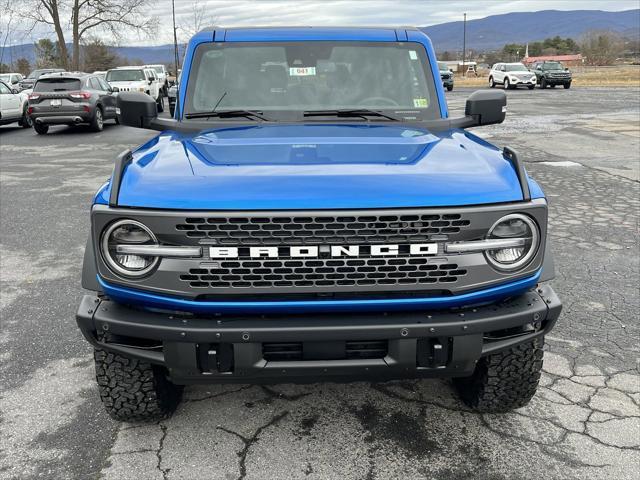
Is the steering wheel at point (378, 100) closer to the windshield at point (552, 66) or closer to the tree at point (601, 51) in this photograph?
the windshield at point (552, 66)

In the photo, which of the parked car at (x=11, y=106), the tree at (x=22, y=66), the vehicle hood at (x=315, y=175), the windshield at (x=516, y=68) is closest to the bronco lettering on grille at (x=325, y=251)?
the vehicle hood at (x=315, y=175)

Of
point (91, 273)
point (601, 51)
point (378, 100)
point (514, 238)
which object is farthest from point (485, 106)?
point (601, 51)

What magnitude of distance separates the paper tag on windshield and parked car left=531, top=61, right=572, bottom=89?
3619 cm

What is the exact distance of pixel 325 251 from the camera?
241cm

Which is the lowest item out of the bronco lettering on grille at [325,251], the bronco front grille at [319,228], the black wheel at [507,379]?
the black wheel at [507,379]

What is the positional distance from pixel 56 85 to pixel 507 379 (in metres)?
16.5

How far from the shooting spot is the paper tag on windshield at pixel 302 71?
3945 millimetres

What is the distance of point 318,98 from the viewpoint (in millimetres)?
3883

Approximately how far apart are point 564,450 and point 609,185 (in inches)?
274

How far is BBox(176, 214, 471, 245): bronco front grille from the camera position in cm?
237

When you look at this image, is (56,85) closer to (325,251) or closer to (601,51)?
(325,251)

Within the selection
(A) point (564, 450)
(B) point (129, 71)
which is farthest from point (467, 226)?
(B) point (129, 71)

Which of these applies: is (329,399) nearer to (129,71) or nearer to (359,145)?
(359,145)

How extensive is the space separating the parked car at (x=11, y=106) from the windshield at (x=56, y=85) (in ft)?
6.61
